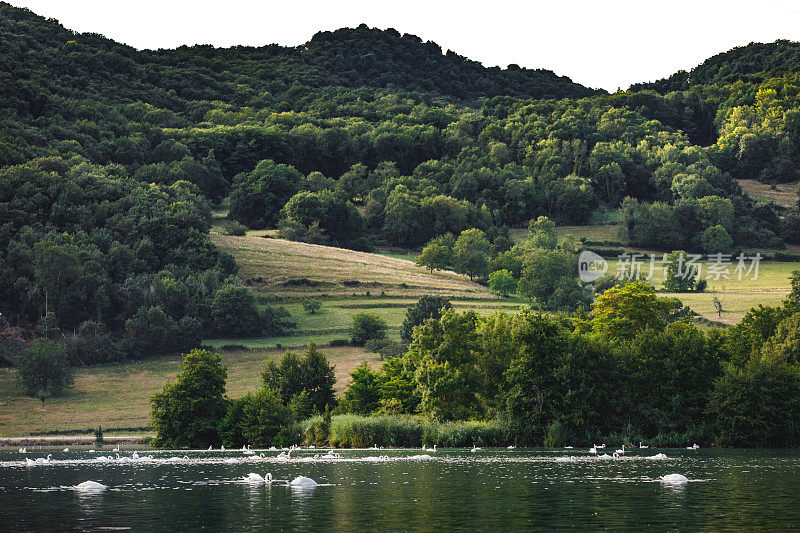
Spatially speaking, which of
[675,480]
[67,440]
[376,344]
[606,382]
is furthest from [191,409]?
[675,480]

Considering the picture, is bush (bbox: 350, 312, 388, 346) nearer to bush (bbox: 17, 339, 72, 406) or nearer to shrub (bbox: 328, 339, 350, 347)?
shrub (bbox: 328, 339, 350, 347)

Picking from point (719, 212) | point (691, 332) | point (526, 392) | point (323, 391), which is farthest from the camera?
point (719, 212)

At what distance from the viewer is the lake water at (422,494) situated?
3069cm

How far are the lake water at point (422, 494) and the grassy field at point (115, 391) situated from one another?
1390 inches

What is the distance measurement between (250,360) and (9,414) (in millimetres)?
29907

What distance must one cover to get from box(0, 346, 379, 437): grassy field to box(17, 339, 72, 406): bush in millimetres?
1184


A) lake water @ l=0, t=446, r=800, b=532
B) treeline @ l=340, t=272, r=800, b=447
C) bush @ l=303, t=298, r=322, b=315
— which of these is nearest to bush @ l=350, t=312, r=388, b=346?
bush @ l=303, t=298, r=322, b=315

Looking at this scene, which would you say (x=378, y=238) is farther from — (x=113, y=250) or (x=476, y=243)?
(x=113, y=250)

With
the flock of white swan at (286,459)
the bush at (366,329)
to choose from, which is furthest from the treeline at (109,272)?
the flock of white swan at (286,459)

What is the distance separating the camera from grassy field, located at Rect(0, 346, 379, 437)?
97688 mm

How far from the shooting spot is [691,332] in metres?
82.5

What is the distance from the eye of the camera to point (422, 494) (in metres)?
39.3

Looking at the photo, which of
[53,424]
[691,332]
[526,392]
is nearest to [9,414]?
[53,424]

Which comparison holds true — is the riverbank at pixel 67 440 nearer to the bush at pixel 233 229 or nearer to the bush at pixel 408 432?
the bush at pixel 408 432
